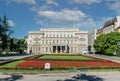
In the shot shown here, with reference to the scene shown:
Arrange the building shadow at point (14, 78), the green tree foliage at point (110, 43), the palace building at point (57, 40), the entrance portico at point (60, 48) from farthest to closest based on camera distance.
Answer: the palace building at point (57, 40), the entrance portico at point (60, 48), the green tree foliage at point (110, 43), the building shadow at point (14, 78)

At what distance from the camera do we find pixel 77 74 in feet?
70.7

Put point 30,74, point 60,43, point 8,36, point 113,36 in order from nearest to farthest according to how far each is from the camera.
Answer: point 30,74, point 113,36, point 8,36, point 60,43

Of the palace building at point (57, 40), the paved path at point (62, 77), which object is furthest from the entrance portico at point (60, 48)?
the paved path at point (62, 77)

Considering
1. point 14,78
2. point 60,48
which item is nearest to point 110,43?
point 14,78

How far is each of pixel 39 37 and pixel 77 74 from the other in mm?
129566

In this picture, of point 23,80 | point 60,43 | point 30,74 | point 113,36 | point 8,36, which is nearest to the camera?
point 23,80

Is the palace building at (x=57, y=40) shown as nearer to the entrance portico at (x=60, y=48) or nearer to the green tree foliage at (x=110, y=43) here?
the entrance portico at (x=60, y=48)

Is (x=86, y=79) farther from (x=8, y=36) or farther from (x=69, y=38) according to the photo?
(x=69, y=38)

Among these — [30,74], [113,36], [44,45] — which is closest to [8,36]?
[113,36]

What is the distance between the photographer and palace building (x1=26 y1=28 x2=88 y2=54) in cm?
14338

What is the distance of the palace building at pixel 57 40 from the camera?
143375 millimetres

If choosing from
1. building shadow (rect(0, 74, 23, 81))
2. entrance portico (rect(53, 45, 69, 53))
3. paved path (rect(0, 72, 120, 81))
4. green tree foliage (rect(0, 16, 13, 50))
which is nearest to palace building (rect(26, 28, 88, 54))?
entrance portico (rect(53, 45, 69, 53))

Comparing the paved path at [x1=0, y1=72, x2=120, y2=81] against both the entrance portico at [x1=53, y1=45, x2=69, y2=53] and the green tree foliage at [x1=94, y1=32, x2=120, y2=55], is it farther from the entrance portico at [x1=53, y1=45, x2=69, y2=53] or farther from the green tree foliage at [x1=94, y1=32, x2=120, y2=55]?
the entrance portico at [x1=53, y1=45, x2=69, y2=53]

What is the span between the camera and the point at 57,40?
146 meters
